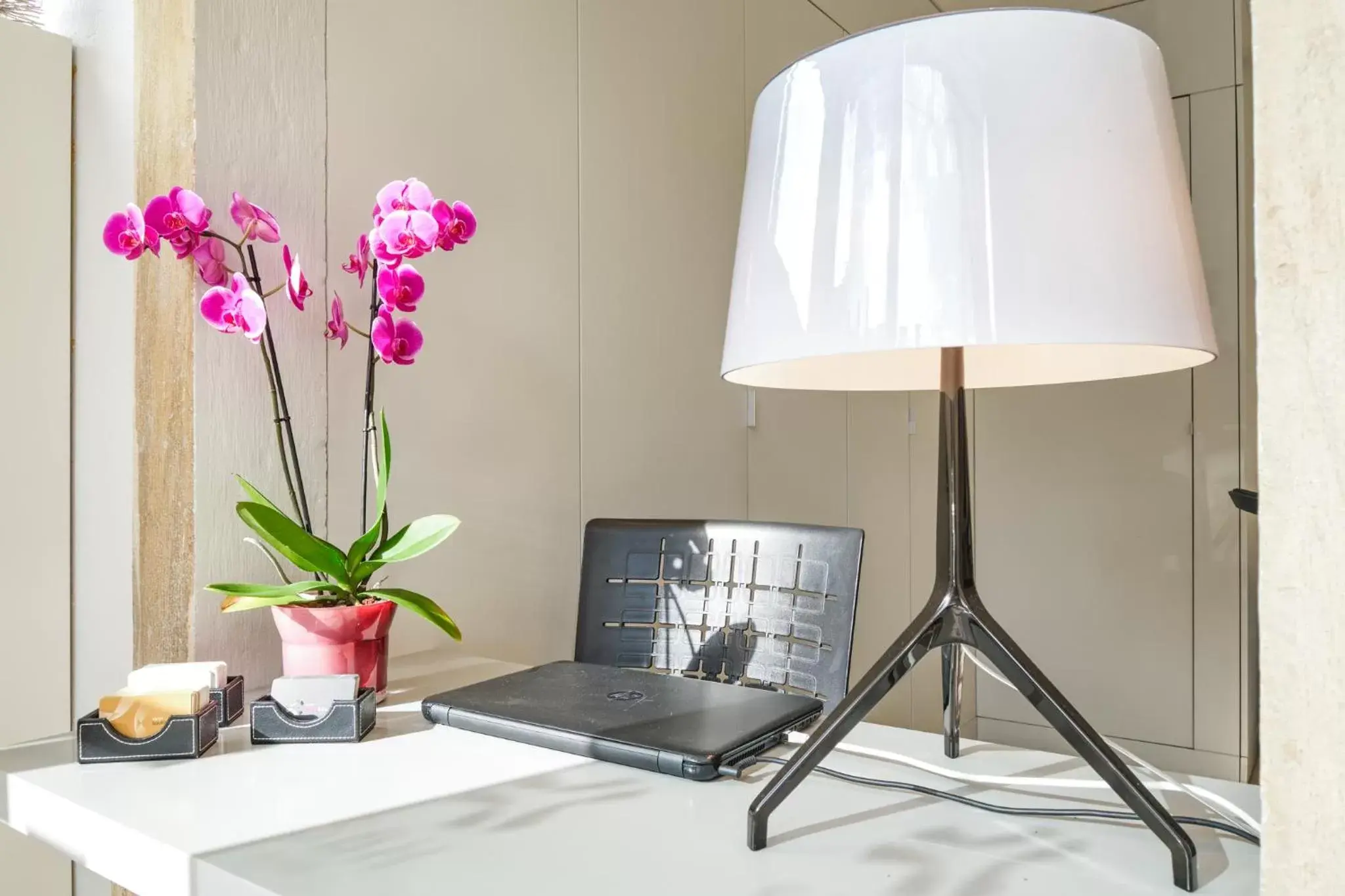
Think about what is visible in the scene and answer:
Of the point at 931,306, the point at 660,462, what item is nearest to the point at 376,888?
the point at 931,306

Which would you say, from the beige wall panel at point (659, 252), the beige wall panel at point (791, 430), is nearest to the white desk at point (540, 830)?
the beige wall panel at point (659, 252)

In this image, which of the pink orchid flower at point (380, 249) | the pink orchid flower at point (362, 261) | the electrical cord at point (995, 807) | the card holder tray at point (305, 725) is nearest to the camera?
the electrical cord at point (995, 807)

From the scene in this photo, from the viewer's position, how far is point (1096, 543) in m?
3.32

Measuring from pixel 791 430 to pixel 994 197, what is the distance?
1807 mm

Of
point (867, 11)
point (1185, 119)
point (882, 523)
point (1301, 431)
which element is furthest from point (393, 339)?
point (1185, 119)

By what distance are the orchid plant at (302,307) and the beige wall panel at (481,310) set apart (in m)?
0.21

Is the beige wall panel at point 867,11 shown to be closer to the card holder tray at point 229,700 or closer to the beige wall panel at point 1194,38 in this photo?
the beige wall panel at point 1194,38

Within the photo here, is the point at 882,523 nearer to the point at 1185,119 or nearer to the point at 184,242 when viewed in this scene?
the point at 1185,119

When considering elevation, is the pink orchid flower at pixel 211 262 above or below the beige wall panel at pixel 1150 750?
above

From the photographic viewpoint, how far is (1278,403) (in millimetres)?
404

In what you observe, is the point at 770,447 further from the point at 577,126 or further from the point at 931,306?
the point at 931,306

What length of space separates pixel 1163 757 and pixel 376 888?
3.40 m

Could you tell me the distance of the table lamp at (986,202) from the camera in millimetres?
522

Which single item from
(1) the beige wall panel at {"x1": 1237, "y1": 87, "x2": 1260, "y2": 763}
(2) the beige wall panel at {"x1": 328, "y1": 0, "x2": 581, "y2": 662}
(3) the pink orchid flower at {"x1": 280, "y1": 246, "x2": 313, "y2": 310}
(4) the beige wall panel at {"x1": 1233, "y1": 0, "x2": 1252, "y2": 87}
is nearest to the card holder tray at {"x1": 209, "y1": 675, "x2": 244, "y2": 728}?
(2) the beige wall panel at {"x1": 328, "y1": 0, "x2": 581, "y2": 662}
